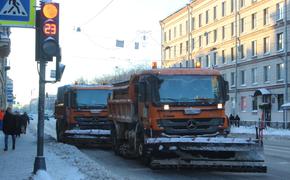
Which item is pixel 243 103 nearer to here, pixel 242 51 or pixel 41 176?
pixel 242 51

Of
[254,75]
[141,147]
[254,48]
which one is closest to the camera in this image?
[141,147]

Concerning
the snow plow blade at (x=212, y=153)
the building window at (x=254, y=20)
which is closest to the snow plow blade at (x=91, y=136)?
the snow plow blade at (x=212, y=153)

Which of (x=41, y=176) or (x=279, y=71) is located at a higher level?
(x=279, y=71)

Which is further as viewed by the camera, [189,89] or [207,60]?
[207,60]

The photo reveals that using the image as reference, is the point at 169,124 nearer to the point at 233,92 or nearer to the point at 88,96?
the point at 88,96

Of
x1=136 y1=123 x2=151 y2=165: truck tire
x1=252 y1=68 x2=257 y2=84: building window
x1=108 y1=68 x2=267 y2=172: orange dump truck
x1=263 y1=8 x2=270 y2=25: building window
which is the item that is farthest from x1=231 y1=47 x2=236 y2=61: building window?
x1=136 y1=123 x2=151 y2=165: truck tire

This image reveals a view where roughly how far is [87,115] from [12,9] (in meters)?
14.1

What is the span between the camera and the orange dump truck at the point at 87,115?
24.1m

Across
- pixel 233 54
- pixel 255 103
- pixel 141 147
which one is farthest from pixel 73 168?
pixel 233 54

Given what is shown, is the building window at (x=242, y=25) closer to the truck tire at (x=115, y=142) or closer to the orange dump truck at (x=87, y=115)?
the orange dump truck at (x=87, y=115)

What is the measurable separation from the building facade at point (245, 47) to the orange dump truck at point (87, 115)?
33.2 m

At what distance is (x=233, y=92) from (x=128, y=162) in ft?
174

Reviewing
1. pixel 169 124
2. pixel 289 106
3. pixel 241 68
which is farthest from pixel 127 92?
pixel 241 68

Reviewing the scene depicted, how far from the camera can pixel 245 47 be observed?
66000mm
